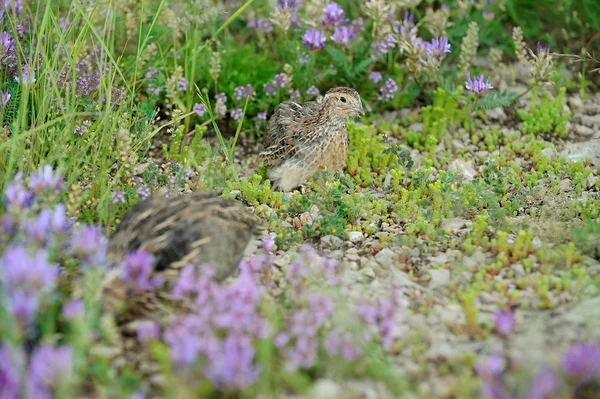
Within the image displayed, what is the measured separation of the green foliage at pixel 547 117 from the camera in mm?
6773

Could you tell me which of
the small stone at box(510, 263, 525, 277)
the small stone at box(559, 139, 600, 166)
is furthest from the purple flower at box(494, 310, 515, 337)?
the small stone at box(559, 139, 600, 166)

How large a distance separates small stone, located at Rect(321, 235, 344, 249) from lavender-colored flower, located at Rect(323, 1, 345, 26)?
8.32ft

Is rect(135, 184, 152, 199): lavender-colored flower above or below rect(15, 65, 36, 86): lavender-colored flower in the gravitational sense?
below

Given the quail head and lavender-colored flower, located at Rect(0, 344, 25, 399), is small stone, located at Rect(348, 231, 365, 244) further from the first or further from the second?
lavender-colored flower, located at Rect(0, 344, 25, 399)

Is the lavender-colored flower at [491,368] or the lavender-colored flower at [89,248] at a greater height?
the lavender-colored flower at [491,368]

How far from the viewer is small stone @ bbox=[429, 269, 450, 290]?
460cm

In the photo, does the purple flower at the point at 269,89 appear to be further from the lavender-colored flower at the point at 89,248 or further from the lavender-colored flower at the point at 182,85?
the lavender-colored flower at the point at 89,248

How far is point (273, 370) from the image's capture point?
3566 millimetres

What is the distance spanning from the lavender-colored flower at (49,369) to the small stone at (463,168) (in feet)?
13.1

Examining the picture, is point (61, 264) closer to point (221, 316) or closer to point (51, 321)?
point (51, 321)

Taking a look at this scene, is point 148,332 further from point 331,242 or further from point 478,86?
point 478,86

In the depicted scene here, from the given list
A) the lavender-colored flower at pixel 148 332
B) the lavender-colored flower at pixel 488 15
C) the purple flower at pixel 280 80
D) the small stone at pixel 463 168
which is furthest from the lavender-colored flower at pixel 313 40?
the lavender-colored flower at pixel 148 332

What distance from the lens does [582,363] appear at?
332 cm

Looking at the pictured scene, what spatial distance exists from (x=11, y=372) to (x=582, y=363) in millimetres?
2540
